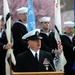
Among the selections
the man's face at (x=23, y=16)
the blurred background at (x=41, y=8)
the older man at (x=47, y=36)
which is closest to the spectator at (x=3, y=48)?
the man's face at (x=23, y=16)

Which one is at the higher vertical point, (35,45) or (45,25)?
(45,25)

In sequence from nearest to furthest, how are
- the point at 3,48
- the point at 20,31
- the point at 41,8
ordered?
the point at 3,48 < the point at 20,31 < the point at 41,8

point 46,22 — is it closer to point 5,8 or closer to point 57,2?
point 57,2

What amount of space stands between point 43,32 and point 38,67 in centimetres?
326

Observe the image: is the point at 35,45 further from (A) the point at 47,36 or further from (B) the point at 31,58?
(A) the point at 47,36

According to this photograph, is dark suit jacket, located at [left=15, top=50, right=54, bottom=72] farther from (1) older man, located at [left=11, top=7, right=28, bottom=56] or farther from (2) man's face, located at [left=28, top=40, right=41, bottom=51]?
(1) older man, located at [left=11, top=7, right=28, bottom=56]

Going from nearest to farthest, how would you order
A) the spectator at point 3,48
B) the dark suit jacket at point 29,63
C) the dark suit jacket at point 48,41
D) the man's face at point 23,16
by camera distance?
the dark suit jacket at point 29,63 < the spectator at point 3,48 < the man's face at point 23,16 < the dark suit jacket at point 48,41

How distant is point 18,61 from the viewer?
741cm

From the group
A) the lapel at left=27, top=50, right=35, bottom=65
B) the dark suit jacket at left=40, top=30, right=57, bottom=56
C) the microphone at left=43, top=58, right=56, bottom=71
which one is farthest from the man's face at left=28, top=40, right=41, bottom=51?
the dark suit jacket at left=40, top=30, right=57, bottom=56

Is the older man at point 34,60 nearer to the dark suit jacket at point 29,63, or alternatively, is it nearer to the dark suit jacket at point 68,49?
the dark suit jacket at point 29,63

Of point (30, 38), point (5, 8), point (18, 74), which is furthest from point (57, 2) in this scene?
point (18, 74)

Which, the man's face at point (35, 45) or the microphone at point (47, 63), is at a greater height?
the man's face at point (35, 45)

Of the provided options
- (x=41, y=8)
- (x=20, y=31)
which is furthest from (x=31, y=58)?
(x=41, y=8)

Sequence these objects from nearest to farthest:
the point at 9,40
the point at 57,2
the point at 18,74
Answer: the point at 18,74, the point at 9,40, the point at 57,2
